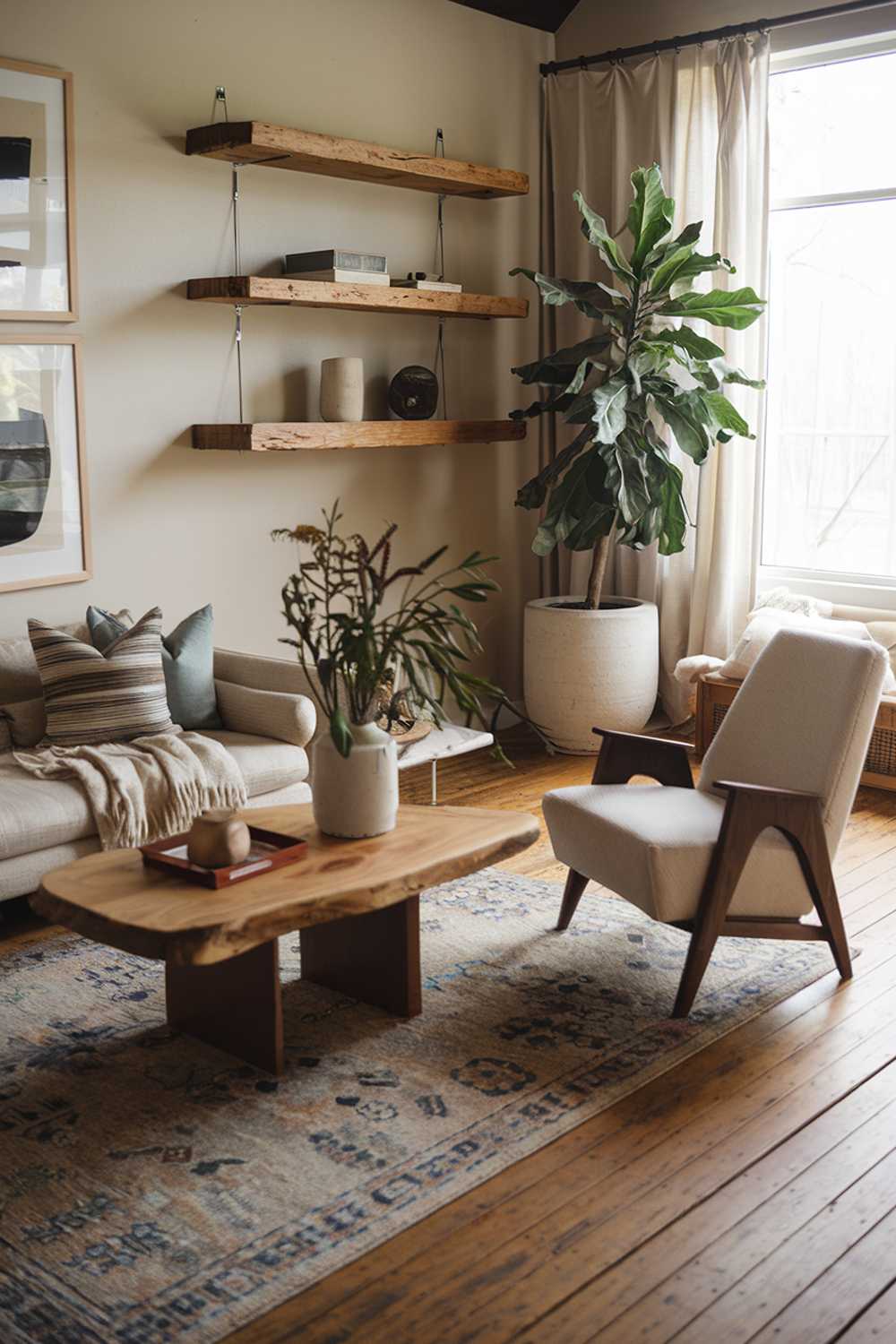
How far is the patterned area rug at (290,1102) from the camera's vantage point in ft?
7.45

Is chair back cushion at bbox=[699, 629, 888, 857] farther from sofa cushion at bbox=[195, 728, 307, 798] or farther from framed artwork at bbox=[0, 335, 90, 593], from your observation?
framed artwork at bbox=[0, 335, 90, 593]

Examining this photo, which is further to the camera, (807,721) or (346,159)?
(346,159)

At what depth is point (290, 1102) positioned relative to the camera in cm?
283

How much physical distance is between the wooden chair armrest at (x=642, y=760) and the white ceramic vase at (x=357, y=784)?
869 millimetres

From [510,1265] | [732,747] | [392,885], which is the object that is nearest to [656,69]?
[732,747]

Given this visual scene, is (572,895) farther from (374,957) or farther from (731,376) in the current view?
(731,376)

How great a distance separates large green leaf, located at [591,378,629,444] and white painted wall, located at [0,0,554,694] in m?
0.96

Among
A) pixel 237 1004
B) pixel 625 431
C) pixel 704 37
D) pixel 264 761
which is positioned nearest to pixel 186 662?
pixel 264 761

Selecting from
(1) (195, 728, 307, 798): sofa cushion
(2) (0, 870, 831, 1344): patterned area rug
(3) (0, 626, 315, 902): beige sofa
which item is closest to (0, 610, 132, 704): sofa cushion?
(3) (0, 626, 315, 902): beige sofa

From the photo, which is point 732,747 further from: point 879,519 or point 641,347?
point 879,519

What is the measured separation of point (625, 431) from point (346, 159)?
139 centimetres

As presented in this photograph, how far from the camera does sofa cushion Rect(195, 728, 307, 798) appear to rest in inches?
162

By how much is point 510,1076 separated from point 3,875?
145 cm

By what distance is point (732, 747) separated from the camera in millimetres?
3605
